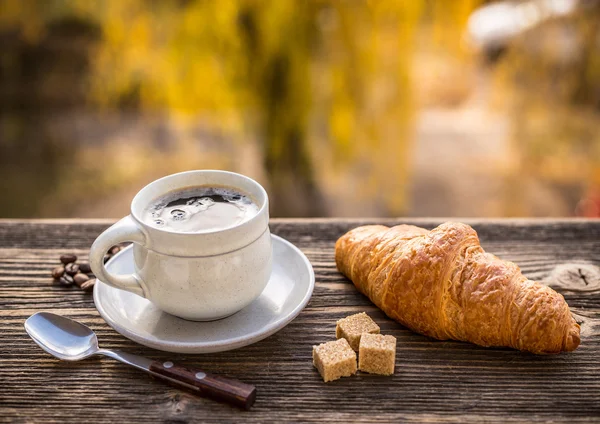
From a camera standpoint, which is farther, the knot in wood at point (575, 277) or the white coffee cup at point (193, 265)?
the knot in wood at point (575, 277)

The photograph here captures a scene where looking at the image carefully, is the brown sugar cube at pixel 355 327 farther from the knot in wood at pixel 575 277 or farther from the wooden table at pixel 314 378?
the knot in wood at pixel 575 277

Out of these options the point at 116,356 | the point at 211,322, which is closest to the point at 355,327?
the point at 211,322

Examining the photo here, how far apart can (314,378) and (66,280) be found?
553 mm

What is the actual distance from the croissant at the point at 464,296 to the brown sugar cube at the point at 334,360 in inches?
5.6

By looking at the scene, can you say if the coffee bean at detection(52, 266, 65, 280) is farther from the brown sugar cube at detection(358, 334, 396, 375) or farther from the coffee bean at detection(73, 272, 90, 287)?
the brown sugar cube at detection(358, 334, 396, 375)

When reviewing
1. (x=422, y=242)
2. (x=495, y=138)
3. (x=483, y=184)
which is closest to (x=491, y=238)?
(x=422, y=242)

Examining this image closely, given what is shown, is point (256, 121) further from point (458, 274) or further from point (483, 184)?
point (458, 274)

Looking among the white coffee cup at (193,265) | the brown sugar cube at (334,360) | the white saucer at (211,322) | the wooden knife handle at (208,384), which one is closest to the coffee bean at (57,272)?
the white saucer at (211,322)

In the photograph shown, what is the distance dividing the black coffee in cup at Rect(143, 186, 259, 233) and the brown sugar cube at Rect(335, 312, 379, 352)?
240 mm

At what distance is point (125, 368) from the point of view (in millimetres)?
948

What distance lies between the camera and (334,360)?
3.00 ft

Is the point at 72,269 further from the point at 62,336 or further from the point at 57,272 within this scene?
the point at 62,336

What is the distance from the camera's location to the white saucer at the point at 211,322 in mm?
933

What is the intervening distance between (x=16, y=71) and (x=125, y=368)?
3812 millimetres
